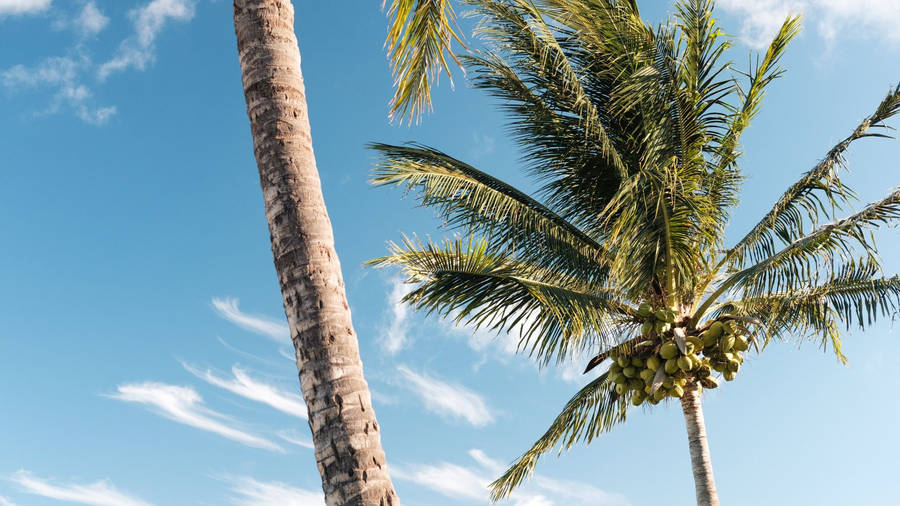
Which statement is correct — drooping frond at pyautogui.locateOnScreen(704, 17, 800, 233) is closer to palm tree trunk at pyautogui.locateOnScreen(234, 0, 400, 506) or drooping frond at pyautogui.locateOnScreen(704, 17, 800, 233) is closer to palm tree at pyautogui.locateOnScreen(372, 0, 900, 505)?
palm tree at pyautogui.locateOnScreen(372, 0, 900, 505)

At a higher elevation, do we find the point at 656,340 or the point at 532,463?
the point at 656,340

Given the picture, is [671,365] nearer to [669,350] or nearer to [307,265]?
[669,350]

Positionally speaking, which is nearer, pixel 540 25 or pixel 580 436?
pixel 540 25

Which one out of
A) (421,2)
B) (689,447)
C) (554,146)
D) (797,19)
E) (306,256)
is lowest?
(306,256)

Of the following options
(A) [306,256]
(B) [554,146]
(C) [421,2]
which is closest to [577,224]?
(B) [554,146]

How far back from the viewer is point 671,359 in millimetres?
9320

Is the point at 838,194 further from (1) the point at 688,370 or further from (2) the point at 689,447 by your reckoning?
(2) the point at 689,447

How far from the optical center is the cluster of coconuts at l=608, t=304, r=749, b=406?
9359mm

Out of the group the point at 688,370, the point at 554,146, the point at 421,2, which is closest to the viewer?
the point at 421,2

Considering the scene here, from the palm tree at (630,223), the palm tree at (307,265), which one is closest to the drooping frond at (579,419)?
the palm tree at (630,223)

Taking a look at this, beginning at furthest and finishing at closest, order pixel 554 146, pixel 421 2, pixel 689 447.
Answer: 1. pixel 554 146
2. pixel 689 447
3. pixel 421 2

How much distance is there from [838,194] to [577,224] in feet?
10.7

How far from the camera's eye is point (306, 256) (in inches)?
143

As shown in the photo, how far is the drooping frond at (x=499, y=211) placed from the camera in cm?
918
